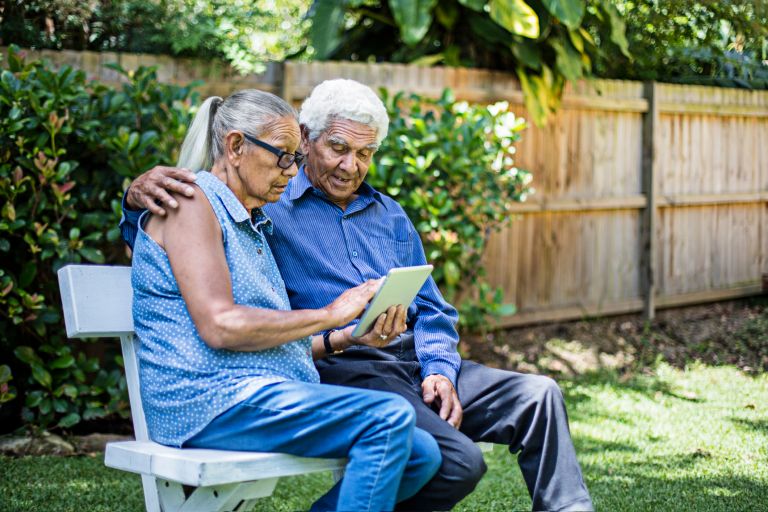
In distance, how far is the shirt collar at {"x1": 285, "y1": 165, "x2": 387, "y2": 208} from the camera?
3170 millimetres

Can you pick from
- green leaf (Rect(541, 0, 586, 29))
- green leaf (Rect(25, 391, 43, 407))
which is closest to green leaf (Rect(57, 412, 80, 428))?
green leaf (Rect(25, 391, 43, 407))

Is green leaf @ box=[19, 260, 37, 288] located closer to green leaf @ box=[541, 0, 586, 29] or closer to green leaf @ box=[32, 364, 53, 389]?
green leaf @ box=[32, 364, 53, 389]

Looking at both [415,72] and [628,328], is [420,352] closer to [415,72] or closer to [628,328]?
[415,72]

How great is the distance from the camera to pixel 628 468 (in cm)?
430

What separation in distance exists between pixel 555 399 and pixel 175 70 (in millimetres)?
3642

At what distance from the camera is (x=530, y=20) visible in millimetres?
6578

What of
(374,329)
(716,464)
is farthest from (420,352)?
(716,464)

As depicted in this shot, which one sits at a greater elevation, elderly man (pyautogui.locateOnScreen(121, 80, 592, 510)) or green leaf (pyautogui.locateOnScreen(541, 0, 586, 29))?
green leaf (pyautogui.locateOnScreen(541, 0, 586, 29))

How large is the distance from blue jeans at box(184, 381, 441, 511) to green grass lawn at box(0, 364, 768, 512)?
139cm

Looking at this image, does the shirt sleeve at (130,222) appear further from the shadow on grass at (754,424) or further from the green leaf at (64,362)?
the shadow on grass at (754,424)

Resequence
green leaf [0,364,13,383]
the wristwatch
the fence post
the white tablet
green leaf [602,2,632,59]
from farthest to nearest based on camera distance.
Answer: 1. the fence post
2. green leaf [602,2,632,59]
3. green leaf [0,364,13,383]
4. the wristwatch
5. the white tablet

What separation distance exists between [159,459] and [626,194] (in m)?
6.48

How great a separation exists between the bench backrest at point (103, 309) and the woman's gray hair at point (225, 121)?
0.42m

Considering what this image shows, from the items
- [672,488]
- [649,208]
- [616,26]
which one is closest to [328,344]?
[672,488]
